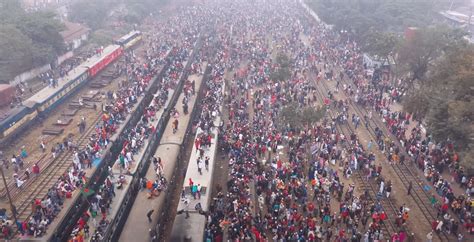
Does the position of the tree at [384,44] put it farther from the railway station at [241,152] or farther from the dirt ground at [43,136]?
the dirt ground at [43,136]

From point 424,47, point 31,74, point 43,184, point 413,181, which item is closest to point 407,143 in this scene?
point 413,181

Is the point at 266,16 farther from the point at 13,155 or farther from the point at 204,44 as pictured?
the point at 13,155

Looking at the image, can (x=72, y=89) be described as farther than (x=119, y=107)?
Yes

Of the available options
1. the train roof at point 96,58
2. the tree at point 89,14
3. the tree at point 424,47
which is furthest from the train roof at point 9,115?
the tree at point 89,14

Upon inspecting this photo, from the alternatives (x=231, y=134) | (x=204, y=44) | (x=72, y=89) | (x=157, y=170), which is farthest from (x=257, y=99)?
(x=204, y=44)

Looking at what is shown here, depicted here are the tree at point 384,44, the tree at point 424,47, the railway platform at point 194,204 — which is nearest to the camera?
the railway platform at point 194,204

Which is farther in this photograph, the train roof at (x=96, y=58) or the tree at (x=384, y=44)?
the tree at (x=384, y=44)
